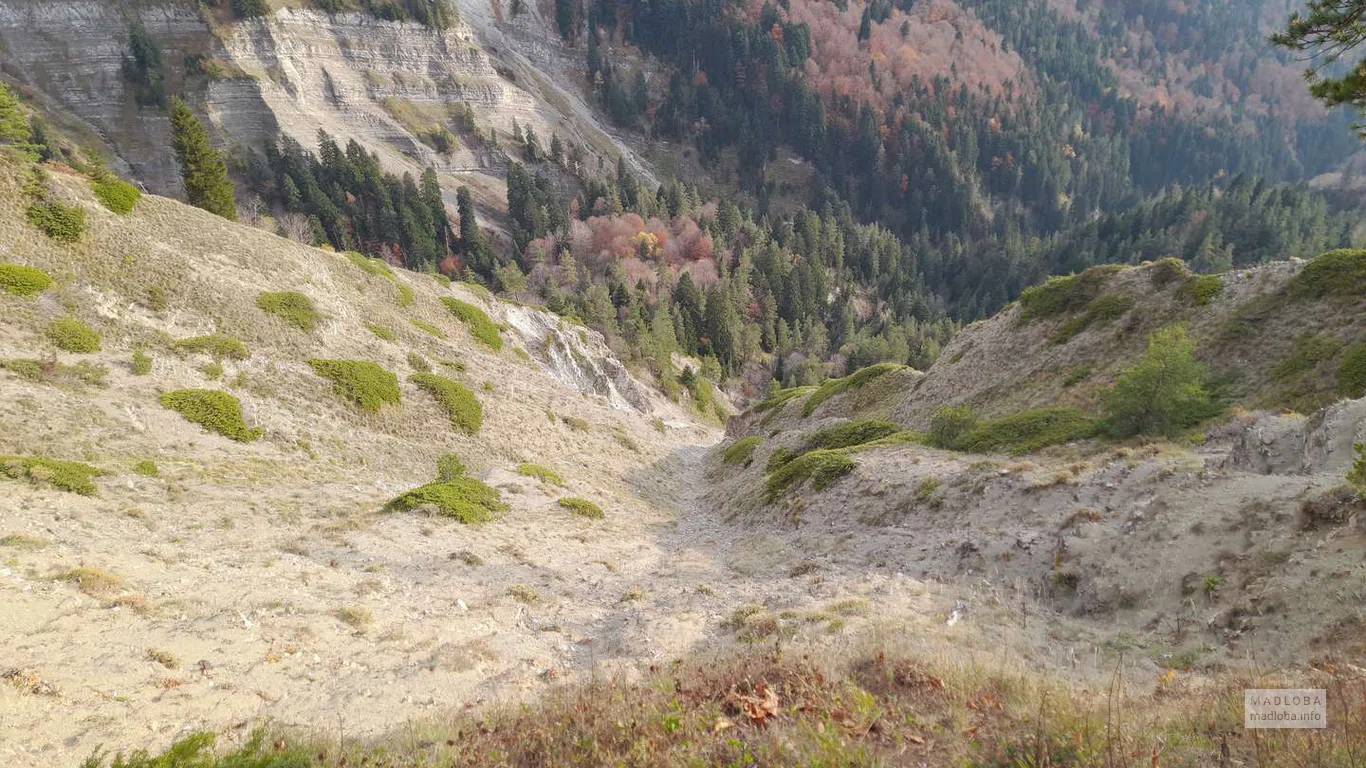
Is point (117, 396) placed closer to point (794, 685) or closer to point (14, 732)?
point (14, 732)

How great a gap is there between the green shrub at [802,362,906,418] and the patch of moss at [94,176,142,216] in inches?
1907

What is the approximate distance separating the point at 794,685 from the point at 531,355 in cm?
4819

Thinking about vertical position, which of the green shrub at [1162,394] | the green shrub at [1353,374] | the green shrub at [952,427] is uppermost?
the green shrub at [1353,374]

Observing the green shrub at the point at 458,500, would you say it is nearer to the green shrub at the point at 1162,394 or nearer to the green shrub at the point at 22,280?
the green shrub at the point at 22,280

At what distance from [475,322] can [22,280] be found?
25863 millimetres

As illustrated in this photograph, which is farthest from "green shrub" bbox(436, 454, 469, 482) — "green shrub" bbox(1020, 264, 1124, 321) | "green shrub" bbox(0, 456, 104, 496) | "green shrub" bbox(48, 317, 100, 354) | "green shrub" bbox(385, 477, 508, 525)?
"green shrub" bbox(1020, 264, 1124, 321)

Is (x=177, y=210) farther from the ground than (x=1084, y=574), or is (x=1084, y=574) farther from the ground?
(x=1084, y=574)

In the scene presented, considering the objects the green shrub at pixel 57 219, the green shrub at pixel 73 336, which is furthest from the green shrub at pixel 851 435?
the green shrub at pixel 57 219

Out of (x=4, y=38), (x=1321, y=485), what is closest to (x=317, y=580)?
(x=1321, y=485)

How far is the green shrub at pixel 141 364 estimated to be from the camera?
2322 cm

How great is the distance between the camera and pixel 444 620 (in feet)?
43.6

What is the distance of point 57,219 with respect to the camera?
27.1 metres

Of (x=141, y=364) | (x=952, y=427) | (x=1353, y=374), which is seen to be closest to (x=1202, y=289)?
(x=1353, y=374)

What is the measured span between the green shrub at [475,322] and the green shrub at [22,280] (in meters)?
23.7
